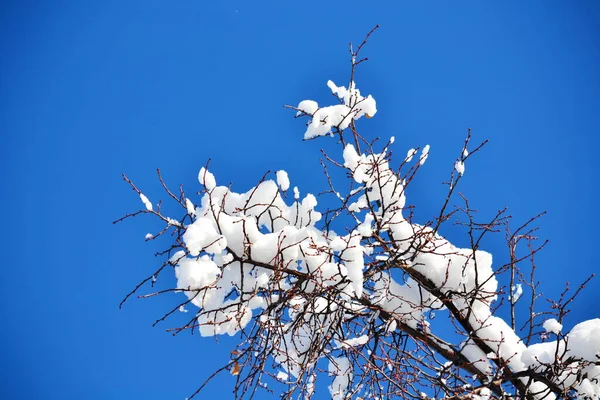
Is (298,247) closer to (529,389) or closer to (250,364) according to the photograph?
(250,364)

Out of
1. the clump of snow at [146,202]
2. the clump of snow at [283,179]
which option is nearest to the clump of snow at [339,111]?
the clump of snow at [283,179]

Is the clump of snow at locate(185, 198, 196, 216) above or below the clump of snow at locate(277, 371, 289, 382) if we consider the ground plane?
above

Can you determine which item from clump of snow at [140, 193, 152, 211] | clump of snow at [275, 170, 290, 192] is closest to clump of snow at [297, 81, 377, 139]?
clump of snow at [275, 170, 290, 192]

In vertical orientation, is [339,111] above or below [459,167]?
above

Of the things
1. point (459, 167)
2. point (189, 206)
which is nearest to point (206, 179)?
point (189, 206)

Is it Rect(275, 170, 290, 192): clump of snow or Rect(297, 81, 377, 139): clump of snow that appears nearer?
Rect(275, 170, 290, 192): clump of snow

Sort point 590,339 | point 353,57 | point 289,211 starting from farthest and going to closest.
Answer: point 353,57 → point 289,211 → point 590,339

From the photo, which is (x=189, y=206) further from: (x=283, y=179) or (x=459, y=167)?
(x=459, y=167)

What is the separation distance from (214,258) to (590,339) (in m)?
2.63

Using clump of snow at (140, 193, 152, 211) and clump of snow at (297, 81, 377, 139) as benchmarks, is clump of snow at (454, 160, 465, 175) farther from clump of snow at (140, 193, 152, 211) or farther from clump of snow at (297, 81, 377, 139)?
clump of snow at (140, 193, 152, 211)

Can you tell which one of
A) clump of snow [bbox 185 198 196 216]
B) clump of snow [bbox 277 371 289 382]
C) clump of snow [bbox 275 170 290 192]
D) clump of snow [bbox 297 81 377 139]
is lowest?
clump of snow [bbox 277 371 289 382]

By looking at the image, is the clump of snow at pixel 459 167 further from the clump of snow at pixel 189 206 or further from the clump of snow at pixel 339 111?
the clump of snow at pixel 189 206

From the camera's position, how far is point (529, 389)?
3508 mm

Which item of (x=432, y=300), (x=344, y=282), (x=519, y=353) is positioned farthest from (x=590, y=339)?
(x=344, y=282)
